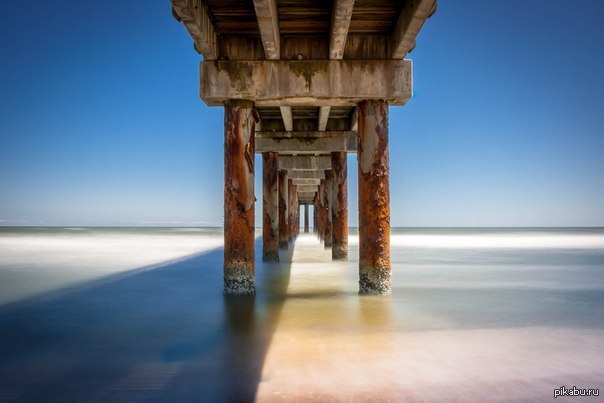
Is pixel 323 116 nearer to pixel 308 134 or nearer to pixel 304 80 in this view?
pixel 308 134

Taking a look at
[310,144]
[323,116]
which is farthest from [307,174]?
[323,116]

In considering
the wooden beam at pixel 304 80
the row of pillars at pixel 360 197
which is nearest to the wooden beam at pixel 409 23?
the wooden beam at pixel 304 80

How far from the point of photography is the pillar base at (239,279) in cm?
804

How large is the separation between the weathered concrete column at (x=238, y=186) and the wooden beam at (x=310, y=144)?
603 centimetres

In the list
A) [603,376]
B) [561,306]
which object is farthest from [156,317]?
[561,306]

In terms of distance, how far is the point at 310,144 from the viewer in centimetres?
1398

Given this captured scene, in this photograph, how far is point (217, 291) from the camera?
9.78 meters

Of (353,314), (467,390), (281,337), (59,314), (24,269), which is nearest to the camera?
(467,390)

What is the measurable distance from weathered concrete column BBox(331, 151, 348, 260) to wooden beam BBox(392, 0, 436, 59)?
6.93 meters

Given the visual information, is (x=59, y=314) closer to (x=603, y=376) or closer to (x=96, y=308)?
(x=96, y=308)

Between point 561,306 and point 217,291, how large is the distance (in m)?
6.72

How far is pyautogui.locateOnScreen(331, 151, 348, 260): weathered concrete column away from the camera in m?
14.3

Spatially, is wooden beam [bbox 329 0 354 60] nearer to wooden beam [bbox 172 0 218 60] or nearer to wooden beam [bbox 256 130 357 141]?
wooden beam [bbox 172 0 218 60]

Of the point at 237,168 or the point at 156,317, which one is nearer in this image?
the point at 156,317
